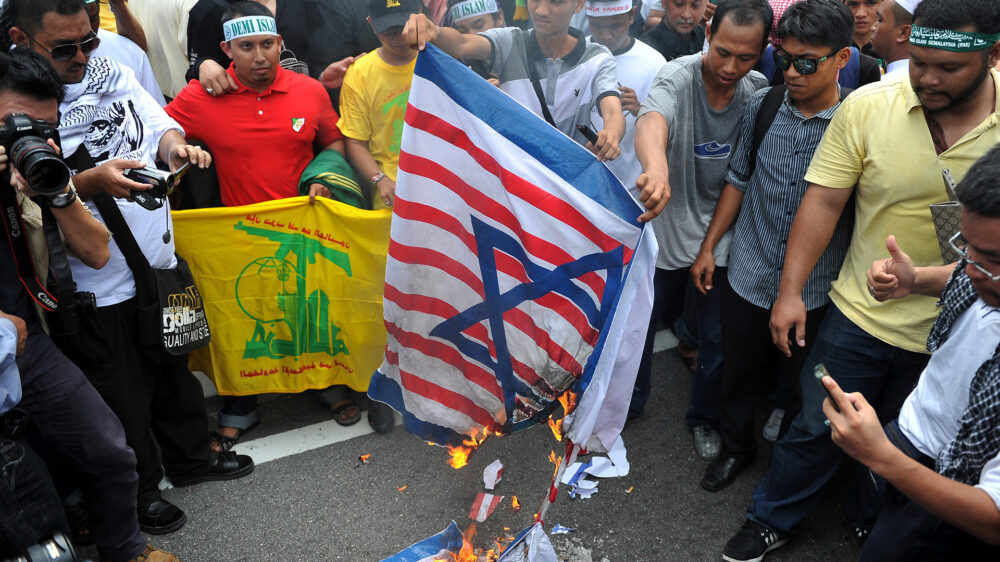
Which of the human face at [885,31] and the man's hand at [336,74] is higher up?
the human face at [885,31]

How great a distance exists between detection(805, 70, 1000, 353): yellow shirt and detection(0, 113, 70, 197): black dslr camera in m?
2.91

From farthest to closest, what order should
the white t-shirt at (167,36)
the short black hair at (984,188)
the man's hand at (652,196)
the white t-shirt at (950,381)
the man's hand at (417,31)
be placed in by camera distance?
the white t-shirt at (167,36), the man's hand at (417,31), the man's hand at (652,196), the white t-shirt at (950,381), the short black hair at (984,188)

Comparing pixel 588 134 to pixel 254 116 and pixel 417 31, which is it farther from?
pixel 254 116

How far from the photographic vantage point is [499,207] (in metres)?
3.09

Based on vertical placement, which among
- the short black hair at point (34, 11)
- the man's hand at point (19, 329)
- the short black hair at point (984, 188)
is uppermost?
the short black hair at point (34, 11)

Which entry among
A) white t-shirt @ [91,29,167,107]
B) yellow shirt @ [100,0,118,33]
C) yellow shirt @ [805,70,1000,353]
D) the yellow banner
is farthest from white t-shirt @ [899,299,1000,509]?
yellow shirt @ [100,0,118,33]

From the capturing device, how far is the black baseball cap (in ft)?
13.3

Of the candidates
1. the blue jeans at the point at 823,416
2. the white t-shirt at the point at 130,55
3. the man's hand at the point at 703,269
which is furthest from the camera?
the white t-shirt at the point at 130,55

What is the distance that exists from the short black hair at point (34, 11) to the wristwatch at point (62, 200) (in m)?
0.94

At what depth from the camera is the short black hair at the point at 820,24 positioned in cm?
317

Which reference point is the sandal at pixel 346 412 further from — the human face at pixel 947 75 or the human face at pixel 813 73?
the human face at pixel 947 75

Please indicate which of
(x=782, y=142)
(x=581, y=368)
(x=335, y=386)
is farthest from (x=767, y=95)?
(x=335, y=386)

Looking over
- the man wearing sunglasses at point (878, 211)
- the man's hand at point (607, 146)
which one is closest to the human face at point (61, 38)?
the man's hand at point (607, 146)

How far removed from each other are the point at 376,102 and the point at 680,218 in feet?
5.96
